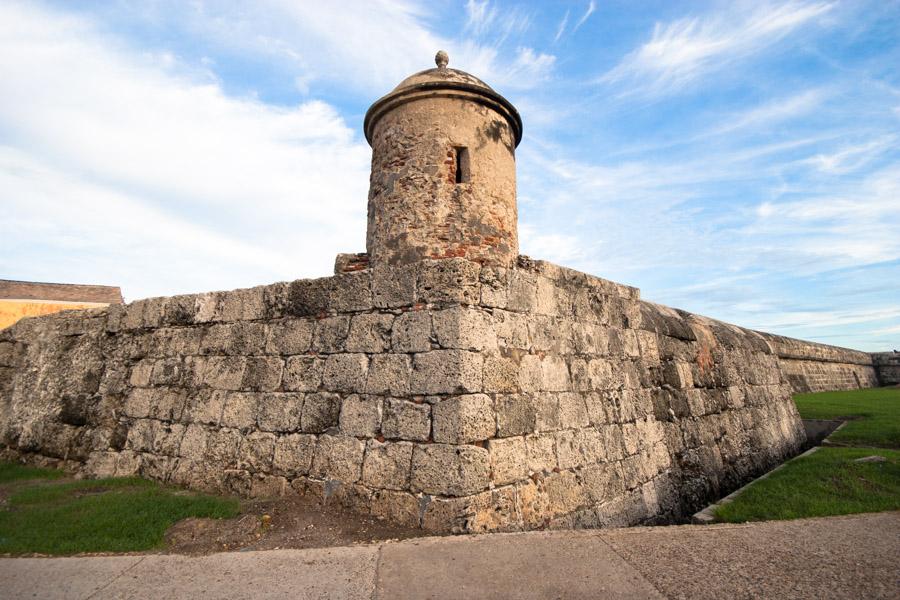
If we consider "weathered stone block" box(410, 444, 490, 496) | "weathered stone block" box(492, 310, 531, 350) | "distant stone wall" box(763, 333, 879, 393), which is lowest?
"weathered stone block" box(410, 444, 490, 496)

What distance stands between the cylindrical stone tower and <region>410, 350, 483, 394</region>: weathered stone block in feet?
4.07

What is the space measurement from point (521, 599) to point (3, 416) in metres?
9.76

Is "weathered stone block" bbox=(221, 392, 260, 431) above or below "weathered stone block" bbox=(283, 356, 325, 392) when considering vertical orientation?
below

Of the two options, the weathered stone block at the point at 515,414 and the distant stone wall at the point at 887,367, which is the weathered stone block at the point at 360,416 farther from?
the distant stone wall at the point at 887,367

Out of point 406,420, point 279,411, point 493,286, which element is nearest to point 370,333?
point 406,420

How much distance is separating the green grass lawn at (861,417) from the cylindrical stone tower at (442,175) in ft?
26.4

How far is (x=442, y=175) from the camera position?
5.21 m

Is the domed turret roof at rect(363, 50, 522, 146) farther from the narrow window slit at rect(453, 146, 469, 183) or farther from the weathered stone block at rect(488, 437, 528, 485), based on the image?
the weathered stone block at rect(488, 437, 528, 485)

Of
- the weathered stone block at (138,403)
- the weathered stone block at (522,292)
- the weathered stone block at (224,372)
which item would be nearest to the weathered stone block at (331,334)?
the weathered stone block at (224,372)

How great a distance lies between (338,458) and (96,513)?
2367 mm

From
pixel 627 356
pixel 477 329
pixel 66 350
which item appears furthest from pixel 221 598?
pixel 66 350

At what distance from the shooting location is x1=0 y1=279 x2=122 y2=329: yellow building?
24.6 metres

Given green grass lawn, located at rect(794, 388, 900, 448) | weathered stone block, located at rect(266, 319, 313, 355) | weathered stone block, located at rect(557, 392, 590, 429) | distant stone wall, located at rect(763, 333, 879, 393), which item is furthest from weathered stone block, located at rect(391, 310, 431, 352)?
distant stone wall, located at rect(763, 333, 879, 393)

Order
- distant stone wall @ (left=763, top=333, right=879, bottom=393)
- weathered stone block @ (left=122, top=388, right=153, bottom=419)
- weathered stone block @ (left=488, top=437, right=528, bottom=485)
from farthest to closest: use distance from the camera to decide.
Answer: distant stone wall @ (left=763, top=333, right=879, bottom=393) < weathered stone block @ (left=122, top=388, right=153, bottom=419) < weathered stone block @ (left=488, top=437, right=528, bottom=485)
